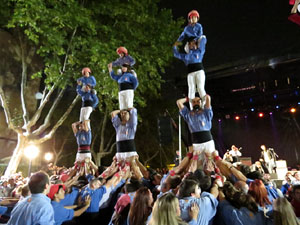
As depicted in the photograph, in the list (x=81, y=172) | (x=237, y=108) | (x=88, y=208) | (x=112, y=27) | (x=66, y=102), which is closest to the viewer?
(x=88, y=208)

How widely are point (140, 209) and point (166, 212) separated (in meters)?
0.56

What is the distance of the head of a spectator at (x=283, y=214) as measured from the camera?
1963mm

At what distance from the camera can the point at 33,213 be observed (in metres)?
2.00

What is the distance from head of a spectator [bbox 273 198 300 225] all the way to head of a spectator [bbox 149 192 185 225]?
85 cm

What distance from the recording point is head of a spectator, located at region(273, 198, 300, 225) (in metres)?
1.96

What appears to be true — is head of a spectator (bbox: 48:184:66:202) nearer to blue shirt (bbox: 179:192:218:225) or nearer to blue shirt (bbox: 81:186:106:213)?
blue shirt (bbox: 81:186:106:213)

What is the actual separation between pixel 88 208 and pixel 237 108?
12485mm

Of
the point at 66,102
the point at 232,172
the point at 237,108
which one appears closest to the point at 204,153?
the point at 232,172

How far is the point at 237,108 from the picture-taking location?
46.6 feet

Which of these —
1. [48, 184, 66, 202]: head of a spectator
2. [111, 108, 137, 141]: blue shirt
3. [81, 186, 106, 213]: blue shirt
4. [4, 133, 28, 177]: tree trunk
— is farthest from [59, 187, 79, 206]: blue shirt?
[4, 133, 28, 177]: tree trunk

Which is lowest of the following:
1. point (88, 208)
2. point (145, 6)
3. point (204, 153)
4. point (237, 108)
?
point (88, 208)

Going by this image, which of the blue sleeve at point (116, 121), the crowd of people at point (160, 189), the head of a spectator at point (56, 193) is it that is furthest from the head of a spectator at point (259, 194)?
the blue sleeve at point (116, 121)

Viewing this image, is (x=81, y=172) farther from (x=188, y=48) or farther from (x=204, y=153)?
(x=188, y=48)

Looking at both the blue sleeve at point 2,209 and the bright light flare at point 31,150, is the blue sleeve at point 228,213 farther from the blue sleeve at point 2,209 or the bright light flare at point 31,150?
the bright light flare at point 31,150
